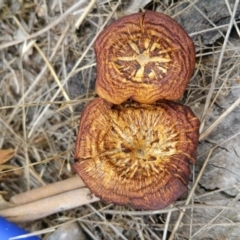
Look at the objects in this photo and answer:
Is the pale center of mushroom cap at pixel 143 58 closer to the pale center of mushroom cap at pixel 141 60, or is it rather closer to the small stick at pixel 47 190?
the pale center of mushroom cap at pixel 141 60

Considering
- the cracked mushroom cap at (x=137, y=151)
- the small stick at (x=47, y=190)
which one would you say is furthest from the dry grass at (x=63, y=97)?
the cracked mushroom cap at (x=137, y=151)

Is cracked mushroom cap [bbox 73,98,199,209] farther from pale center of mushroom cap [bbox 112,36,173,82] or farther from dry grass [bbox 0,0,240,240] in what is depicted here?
Answer: dry grass [bbox 0,0,240,240]

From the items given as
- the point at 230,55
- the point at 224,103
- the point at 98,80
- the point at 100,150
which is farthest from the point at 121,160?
the point at 230,55

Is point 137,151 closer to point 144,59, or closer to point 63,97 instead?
point 144,59

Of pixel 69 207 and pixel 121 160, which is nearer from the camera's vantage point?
pixel 121 160

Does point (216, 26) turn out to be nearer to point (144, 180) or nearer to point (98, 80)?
point (98, 80)

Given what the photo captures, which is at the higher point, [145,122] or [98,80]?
[98,80]

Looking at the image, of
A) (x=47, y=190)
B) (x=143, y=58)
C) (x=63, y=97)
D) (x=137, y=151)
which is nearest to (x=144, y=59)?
(x=143, y=58)
